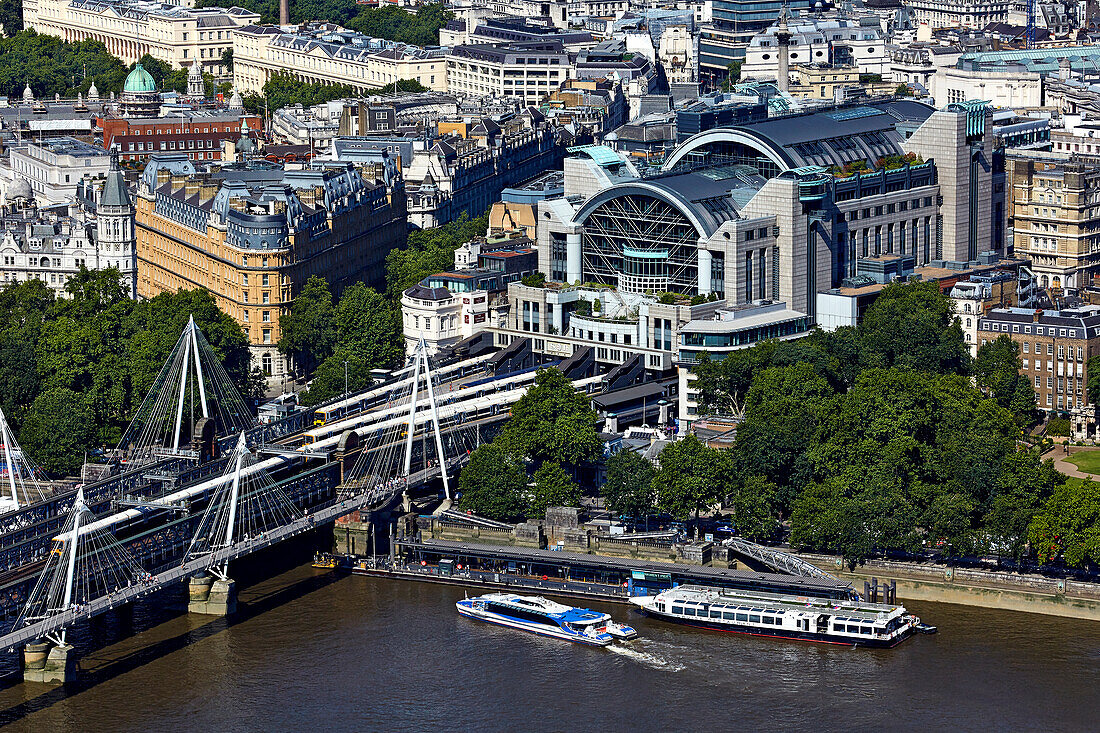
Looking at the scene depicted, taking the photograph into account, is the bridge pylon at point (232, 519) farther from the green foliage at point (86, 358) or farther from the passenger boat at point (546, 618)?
the green foliage at point (86, 358)

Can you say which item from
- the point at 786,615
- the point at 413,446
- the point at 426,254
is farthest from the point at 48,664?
the point at 426,254

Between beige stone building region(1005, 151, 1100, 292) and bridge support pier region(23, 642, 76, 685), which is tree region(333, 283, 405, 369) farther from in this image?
bridge support pier region(23, 642, 76, 685)

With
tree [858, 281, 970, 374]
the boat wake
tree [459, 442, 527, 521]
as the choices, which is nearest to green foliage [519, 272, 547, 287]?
tree [858, 281, 970, 374]

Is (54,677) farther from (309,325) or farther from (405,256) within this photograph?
(405,256)

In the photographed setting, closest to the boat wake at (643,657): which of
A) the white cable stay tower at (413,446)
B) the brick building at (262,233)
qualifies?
the white cable stay tower at (413,446)

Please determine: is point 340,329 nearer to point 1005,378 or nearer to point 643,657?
point 1005,378
